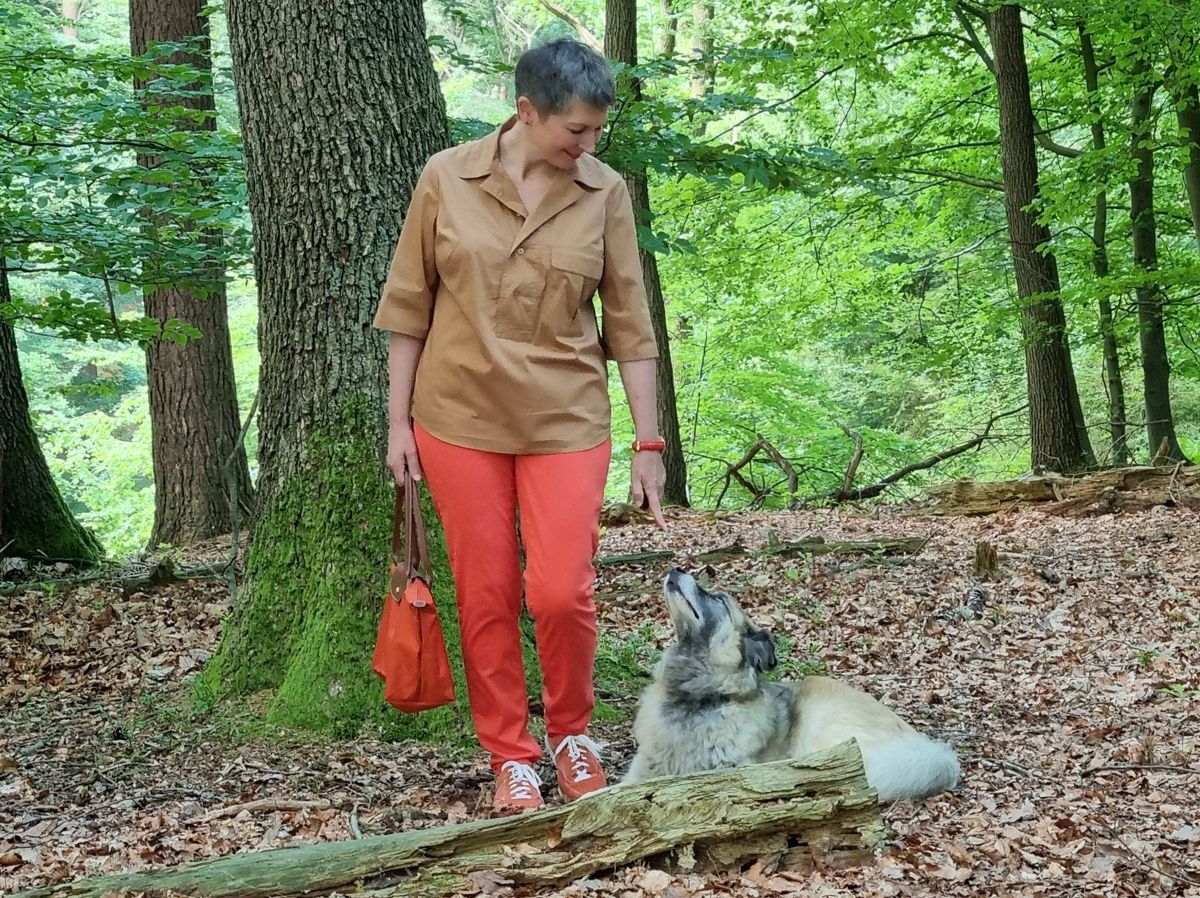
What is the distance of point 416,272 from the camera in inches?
131

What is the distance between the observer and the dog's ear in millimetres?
3812

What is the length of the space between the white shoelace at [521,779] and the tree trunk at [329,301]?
32.5 inches

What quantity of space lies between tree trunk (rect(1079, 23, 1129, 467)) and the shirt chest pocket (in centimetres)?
878

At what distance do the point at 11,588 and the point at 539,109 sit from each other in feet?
16.8

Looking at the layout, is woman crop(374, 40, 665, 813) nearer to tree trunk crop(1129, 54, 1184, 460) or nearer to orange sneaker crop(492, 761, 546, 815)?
orange sneaker crop(492, 761, 546, 815)

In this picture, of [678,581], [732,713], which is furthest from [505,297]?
[732,713]

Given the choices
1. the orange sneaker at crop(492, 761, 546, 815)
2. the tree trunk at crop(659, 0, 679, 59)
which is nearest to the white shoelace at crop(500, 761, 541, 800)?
the orange sneaker at crop(492, 761, 546, 815)

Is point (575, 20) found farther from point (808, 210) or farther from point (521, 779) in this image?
point (521, 779)

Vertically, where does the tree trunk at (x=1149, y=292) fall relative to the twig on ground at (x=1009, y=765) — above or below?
above

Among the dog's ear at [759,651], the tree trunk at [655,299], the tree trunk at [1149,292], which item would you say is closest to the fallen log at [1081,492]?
the tree trunk at [1149,292]

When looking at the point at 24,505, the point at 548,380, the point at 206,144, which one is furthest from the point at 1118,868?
the point at 24,505

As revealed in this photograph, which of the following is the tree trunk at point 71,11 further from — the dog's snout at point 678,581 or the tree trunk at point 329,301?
the dog's snout at point 678,581

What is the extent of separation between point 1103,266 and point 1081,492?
3.87 metres

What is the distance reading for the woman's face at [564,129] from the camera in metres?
3.06
